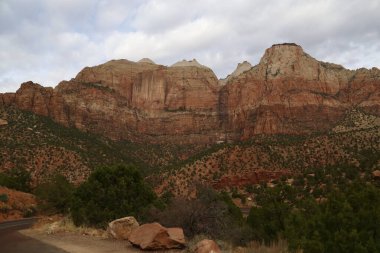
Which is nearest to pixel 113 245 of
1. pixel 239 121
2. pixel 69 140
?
pixel 69 140

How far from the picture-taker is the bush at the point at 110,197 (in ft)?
73.5

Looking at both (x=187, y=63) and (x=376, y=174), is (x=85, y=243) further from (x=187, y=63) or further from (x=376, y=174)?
(x=187, y=63)

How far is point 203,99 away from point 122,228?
432ft

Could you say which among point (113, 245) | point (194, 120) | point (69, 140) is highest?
point (194, 120)

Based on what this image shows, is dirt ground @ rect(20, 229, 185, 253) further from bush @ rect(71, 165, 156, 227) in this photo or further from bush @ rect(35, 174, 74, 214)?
bush @ rect(35, 174, 74, 214)

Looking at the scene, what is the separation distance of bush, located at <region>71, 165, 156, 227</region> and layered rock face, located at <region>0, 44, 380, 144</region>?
79985 mm

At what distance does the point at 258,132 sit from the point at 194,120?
33333 mm

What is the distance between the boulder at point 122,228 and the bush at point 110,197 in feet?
8.66

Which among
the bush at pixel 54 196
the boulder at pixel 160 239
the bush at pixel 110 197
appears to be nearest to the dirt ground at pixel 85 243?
the boulder at pixel 160 239

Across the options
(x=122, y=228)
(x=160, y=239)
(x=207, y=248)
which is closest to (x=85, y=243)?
(x=122, y=228)

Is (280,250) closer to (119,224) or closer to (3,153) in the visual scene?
(119,224)

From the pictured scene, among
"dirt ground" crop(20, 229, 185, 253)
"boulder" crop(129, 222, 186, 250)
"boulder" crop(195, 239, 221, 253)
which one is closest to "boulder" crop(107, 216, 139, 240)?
"dirt ground" crop(20, 229, 185, 253)

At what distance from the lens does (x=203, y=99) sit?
14912cm

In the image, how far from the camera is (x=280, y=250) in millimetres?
12953
